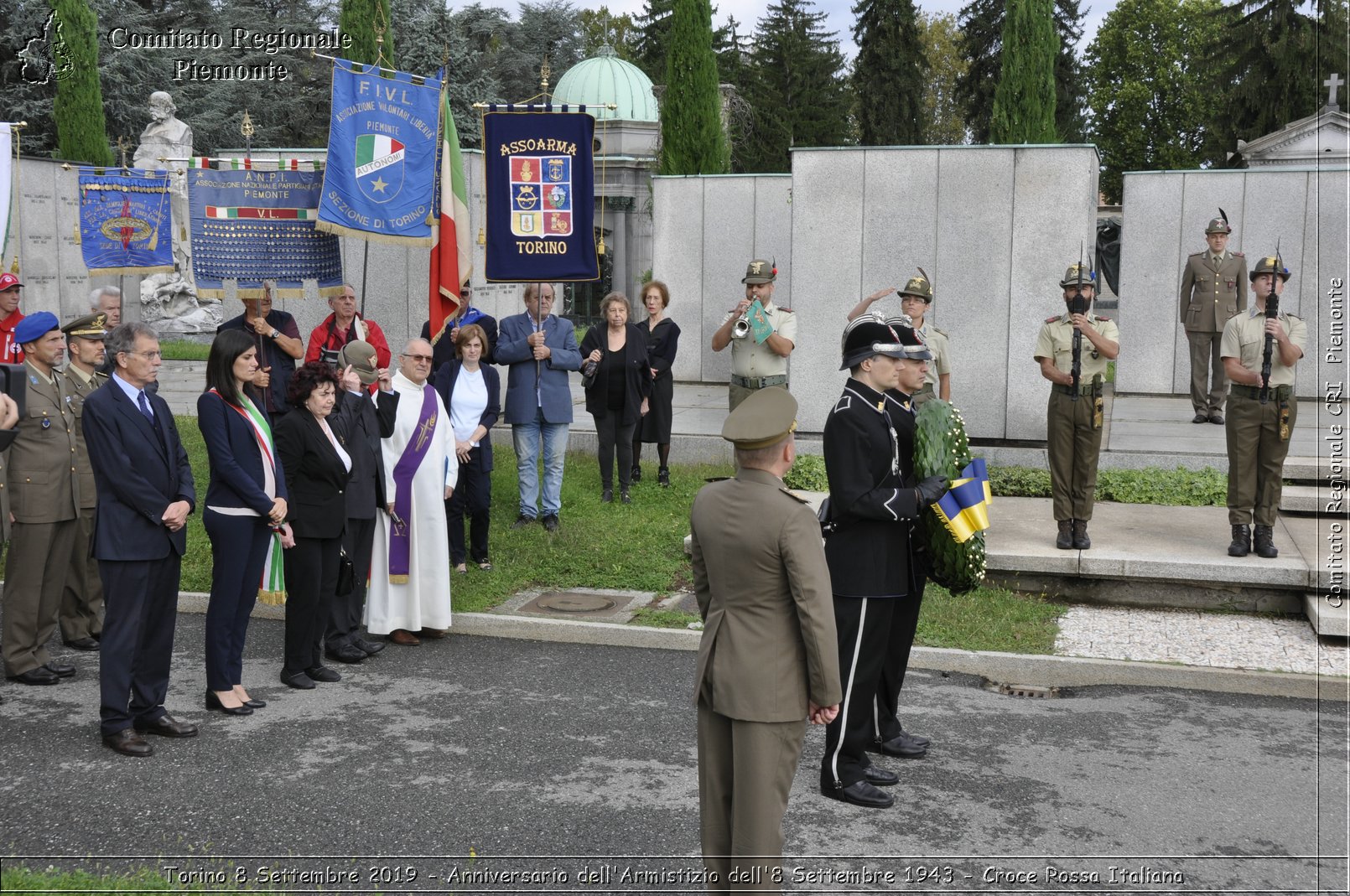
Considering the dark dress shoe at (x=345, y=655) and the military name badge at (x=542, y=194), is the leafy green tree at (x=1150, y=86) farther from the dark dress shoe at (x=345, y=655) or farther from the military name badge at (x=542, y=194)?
the dark dress shoe at (x=345, y=655)

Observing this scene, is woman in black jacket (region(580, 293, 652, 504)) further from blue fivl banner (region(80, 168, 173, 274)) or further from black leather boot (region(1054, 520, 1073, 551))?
blue fivl banner (region(80, 168, 173, 274))

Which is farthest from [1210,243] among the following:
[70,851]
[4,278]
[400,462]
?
[70,851]

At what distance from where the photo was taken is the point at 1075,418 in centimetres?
955

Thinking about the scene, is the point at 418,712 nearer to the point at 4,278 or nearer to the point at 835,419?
the point at 835,419

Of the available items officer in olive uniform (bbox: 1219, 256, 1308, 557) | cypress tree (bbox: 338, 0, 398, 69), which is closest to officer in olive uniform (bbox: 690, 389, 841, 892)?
officer in olive uniform (bbox: 1219, 256, 1308, 557)

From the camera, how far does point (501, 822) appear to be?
5539 mm

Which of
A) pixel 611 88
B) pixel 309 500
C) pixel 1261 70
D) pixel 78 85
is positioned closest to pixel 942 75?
pixel 1261 70

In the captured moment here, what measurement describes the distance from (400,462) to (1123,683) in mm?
4874

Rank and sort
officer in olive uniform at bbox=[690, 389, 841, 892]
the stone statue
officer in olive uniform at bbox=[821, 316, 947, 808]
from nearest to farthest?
officer in olive uniform at bbox=[690, 389, 841, 892] < officer in olive uniform at bbox=[821, 316, 947, 808] < the stone statue

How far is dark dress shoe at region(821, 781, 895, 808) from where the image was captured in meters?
5.79

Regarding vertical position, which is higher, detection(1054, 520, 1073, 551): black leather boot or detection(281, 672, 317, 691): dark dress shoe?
detection(1054, 520, 1073, 551): black leather boot

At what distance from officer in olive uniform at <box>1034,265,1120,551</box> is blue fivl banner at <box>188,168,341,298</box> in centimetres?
623

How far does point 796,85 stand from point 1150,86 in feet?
56.0

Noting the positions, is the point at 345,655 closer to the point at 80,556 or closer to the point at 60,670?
the point at 60,670
